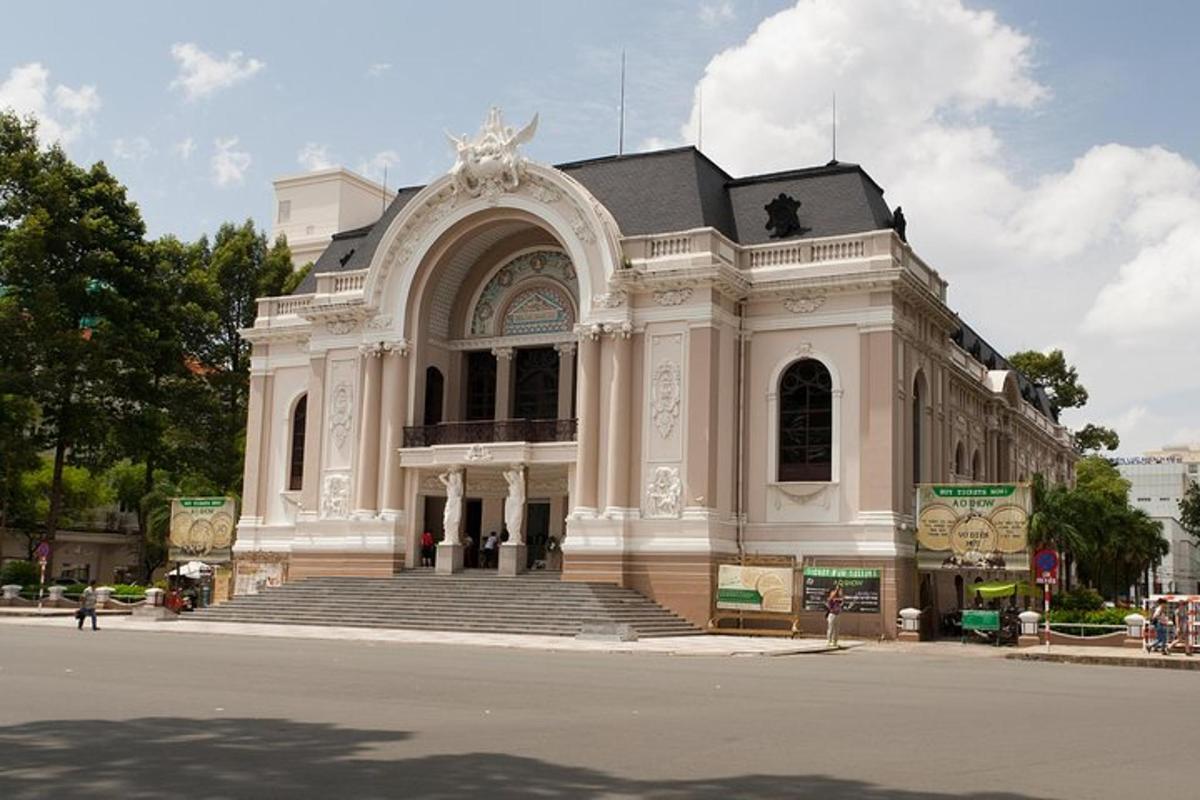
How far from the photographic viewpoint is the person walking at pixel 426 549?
4375cm

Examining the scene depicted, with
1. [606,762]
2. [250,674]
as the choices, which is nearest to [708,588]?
[250,674]

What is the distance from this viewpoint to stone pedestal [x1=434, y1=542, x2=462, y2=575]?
4147cm

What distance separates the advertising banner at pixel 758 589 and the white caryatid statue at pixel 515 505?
22.9 feet

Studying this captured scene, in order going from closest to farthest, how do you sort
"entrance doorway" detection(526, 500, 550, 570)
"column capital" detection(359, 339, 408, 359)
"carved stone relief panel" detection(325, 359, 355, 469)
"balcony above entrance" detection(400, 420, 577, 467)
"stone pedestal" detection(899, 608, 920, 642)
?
"stone pedestal" detection(899, 608, 920, 642)
"balcony above entrance" detection(400, 420, 577, 467)
"column capital" detection(359, 339, 408, 359)
"entrance doorway" detection(526, 500, 550, 570)
"carved stone relief panel" detection(325, 359, 355, 469)

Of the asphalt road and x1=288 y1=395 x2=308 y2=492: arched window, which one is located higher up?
x1=288 y1=395 x2=308 y2=492: arched window

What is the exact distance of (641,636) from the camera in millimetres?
35125

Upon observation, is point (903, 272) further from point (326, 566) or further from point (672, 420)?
point (326, 566)

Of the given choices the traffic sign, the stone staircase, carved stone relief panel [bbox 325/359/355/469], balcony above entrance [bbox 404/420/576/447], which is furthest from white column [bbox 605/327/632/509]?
the traffic sign

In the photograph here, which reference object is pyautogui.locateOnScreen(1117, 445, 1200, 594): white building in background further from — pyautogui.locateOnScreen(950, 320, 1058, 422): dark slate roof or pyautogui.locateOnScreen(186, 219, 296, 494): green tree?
pyautogui.locateOnScreen(186, 219, 296, 494): green tree

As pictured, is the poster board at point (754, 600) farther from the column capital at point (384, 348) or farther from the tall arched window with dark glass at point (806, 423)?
the column capital at point (384, 348)

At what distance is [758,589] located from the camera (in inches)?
1474

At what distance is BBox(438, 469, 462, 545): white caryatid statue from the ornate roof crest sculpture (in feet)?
29.7

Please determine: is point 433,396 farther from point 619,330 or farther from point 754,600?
point 754,600

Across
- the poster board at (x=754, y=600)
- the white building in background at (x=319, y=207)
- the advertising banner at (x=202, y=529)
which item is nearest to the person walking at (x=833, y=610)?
the poster board at (x=754, y=600)
